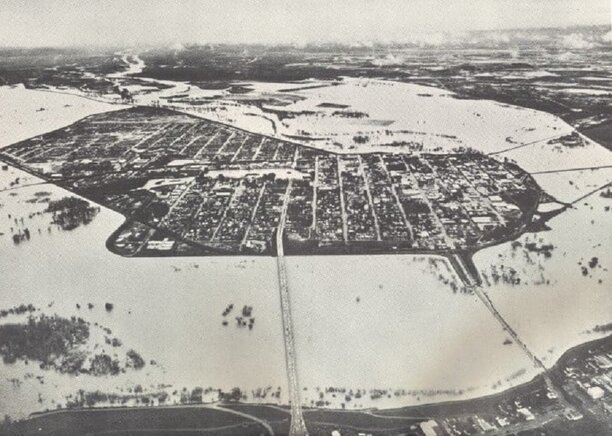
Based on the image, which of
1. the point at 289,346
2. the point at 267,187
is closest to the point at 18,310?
the point at 289,346

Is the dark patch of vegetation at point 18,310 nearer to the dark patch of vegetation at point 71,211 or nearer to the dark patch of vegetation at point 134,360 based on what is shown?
the dark patch of vegetation at point 134,360

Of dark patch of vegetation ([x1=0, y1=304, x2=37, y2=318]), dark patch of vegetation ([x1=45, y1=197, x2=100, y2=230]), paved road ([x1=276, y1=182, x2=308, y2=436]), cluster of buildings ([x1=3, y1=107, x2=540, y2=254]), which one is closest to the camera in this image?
paved road ([x1=276, y1=182, x2=308, y2=436])

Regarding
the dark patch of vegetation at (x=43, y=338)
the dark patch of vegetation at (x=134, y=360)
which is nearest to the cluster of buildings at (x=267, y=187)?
the dark patch of vegetation at (x=43, y=338)

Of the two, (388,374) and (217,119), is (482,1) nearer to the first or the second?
(217,119)

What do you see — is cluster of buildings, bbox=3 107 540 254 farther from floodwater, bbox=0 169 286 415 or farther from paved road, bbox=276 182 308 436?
floodwater, bbox=0 169 286 415

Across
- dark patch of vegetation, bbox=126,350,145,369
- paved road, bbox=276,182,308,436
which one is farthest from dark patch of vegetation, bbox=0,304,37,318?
paved road, bbox=276,182,308,436

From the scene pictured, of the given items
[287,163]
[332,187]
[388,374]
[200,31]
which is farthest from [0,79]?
[388,374]

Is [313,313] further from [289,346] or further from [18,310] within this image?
Result: [18,310]
